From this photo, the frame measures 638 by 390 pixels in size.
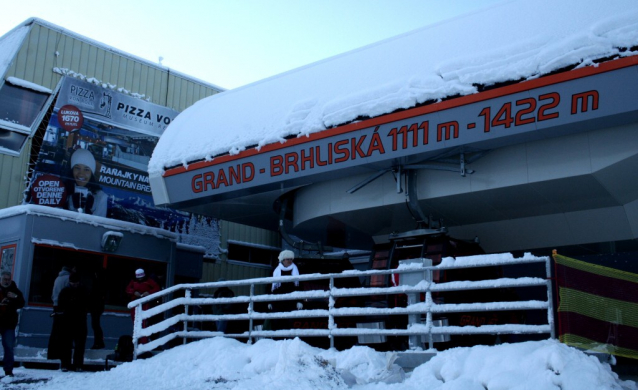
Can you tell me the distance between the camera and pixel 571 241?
12.3 metres

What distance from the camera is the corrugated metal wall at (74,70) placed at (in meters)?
18.7

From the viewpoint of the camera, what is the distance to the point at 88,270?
48.4ft

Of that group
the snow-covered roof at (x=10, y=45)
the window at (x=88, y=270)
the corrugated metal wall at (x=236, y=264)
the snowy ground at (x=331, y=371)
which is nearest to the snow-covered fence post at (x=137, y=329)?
the snowy ground at (x=331, y=371)

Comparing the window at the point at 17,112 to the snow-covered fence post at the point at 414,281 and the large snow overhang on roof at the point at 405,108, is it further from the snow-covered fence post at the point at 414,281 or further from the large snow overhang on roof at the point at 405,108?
the snow-covered fence post at the point at 414,281

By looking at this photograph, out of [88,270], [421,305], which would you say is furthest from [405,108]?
[88,270]

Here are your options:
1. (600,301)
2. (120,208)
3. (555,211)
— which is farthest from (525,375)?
(120,208)

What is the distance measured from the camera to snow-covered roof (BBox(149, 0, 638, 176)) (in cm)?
938

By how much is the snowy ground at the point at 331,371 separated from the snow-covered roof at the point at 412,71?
16.1 ft

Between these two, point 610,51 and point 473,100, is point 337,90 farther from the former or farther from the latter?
point 610,51

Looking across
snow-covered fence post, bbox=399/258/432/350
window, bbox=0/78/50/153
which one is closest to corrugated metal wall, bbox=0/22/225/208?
window, bbox=0/78/50/153

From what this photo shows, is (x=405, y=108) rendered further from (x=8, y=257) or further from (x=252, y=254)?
(x=252, y=254)

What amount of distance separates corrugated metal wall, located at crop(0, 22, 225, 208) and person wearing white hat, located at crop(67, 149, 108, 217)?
4.71 ft

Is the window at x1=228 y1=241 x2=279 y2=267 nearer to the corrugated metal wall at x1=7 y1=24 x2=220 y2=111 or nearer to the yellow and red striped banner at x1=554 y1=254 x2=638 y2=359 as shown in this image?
the corrugated metal wall at x1=7 y1=24 x2=220 y2=111

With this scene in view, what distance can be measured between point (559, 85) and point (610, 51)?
0.83 metres
